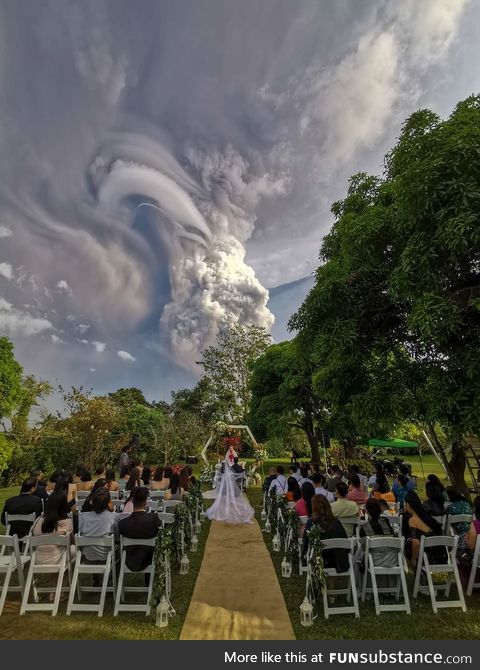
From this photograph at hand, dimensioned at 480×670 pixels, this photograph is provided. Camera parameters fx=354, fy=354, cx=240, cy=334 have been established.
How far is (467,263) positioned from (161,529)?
7.78 m

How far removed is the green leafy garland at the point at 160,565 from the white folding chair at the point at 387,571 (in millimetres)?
2696

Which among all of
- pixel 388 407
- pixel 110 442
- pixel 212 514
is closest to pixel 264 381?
pixel 110 442

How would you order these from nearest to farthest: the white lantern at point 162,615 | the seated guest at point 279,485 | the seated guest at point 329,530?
the white lantern at point 162,615, the seated guest at point 329,530, the seated guest at point 279,485

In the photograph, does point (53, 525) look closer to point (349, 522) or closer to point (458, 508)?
point (349, 522)

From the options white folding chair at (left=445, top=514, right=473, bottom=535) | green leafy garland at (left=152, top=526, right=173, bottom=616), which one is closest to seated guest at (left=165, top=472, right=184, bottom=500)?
green leafy garland at (left=152, top=526, right=173, bottom=616)

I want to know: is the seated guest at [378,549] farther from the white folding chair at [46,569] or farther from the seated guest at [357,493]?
the white folding chair at [46,569]

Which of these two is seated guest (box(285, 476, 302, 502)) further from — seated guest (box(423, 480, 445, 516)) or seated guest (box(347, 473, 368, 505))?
seated guest (box(423, 480, 445, 516))

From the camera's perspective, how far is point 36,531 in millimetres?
5328

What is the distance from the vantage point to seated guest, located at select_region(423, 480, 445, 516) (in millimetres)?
5988

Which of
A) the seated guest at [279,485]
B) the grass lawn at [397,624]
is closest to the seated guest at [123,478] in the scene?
the seated guest at [279,485]

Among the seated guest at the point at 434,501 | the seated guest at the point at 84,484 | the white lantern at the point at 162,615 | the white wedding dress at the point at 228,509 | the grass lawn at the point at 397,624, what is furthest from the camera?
the white wedding dress at the point at 228,509

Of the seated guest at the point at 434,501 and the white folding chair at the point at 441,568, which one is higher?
the seated guest at the point at 434,501

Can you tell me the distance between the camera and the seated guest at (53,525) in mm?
4961

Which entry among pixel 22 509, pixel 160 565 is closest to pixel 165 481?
pixel 22 509
